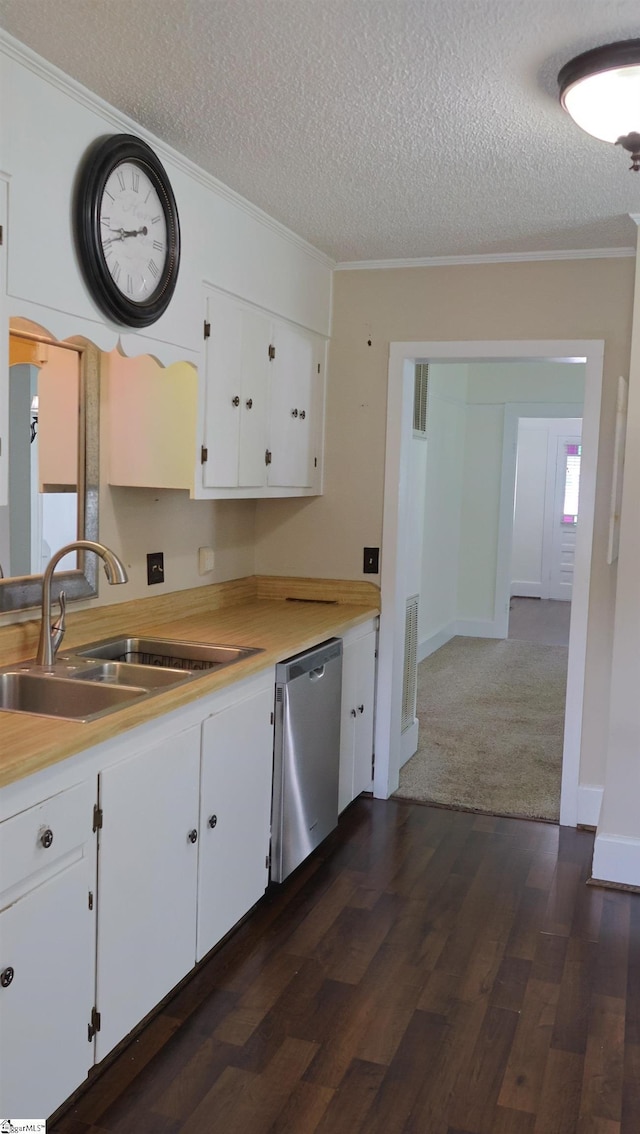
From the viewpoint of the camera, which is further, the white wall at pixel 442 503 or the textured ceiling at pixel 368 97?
the white wall at pixel 442 503

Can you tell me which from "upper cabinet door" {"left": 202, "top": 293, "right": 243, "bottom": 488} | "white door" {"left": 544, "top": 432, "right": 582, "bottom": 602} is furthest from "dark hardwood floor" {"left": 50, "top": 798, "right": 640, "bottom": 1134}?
"white door" {"left": 544, "top": 432, "right": 582, "bottom": 602}

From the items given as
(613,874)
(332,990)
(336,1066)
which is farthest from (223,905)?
(613,874)

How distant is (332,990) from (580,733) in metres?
1.76

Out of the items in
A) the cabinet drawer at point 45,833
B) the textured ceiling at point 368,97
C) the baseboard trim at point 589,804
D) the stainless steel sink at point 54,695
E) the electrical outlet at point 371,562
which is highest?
the textured ceiling at point 368,97

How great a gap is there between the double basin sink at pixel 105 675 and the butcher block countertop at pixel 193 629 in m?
0.05

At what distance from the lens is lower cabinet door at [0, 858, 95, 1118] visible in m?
1.83

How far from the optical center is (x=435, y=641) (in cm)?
784

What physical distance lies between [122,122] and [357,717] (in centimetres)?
243

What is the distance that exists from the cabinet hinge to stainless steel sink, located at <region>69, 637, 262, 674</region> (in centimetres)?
114

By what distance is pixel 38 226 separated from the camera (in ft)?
7.36

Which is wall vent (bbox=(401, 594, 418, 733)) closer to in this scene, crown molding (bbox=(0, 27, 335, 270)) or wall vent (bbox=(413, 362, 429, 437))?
wall vent (bbox=(413, 362, 429, 437))

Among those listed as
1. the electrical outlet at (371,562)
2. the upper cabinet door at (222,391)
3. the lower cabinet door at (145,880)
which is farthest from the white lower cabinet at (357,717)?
the lower cabinet door at (145,880)

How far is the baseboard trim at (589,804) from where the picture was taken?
397 cm

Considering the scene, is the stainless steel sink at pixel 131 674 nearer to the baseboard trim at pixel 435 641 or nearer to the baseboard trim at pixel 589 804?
the baseboard trim at pixel 589 804
